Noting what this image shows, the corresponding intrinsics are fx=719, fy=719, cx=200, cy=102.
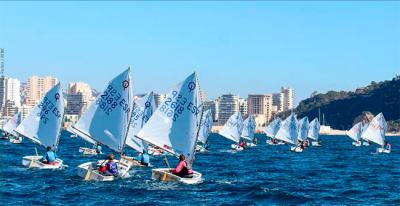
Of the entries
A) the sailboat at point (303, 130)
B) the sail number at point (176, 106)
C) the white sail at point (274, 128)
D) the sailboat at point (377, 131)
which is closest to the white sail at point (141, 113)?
the sail number at point (176, 106)

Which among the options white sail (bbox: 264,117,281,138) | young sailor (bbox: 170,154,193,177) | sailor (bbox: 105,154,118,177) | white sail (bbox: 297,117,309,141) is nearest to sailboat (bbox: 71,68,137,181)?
sailor (bbox: 105,154,118,177)

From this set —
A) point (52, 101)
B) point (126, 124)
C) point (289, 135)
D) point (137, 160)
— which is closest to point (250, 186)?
point (126, 124)

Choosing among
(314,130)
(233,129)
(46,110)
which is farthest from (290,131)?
(46,110)

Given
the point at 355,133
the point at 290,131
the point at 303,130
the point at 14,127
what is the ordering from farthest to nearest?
the point at 355,133, the point at 303,130, the point at 290,131, the point at 14,127

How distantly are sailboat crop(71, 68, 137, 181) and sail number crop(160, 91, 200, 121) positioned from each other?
2493 millimetres

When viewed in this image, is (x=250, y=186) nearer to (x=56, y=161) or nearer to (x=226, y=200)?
(x=226, y=200)

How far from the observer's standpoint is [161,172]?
1631 inches

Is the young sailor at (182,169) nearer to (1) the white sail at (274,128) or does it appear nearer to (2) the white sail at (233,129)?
(2) the white sail at (233,129)

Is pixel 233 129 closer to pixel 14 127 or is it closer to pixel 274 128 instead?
pixel 274 128

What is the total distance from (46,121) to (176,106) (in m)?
14.0

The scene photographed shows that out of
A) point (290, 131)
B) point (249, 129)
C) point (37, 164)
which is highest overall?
point (249, 129)

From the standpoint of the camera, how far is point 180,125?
44.3 m

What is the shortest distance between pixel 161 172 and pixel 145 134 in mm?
3529

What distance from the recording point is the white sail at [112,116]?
45.5 m
